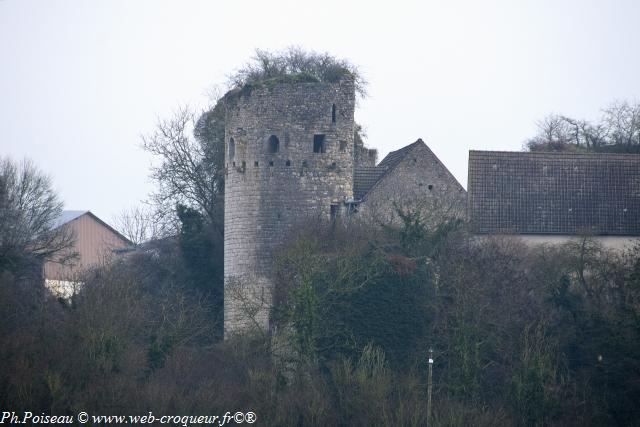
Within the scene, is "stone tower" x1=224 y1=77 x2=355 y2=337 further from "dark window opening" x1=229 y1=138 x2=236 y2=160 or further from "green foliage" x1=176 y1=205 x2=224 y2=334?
"green foliage" x1=176 y1=205 x2=224 y2=334

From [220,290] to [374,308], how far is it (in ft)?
28.5

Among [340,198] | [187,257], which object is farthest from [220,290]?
[340,198]

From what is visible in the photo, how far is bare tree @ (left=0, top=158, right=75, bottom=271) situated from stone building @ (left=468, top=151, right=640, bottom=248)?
49.2 ft

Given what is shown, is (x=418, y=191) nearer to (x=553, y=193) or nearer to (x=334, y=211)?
(x=334, y=211)

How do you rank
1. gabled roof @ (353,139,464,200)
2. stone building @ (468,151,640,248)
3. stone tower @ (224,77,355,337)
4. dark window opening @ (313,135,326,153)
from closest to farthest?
1. stone tower @ (224,77,355,337)
2. dark window opening @ (313,135,326,153)
3. gabled roof @ (353,139,464,200)
4. stone building @ (468,151,640,248)

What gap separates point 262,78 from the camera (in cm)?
4016

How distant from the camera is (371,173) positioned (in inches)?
1608

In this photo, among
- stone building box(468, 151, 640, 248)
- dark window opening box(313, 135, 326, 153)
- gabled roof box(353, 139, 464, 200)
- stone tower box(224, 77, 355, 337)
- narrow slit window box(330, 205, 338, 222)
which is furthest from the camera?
stone building box(468, 151, 640, 248)

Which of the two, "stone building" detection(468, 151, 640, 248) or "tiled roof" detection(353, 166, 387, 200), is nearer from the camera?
"tiled roof" detection(353, 166, 387, 200)

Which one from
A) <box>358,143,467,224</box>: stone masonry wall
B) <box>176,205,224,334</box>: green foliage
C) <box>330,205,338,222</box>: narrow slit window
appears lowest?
<box>176,205,224,334</box>: green foliage

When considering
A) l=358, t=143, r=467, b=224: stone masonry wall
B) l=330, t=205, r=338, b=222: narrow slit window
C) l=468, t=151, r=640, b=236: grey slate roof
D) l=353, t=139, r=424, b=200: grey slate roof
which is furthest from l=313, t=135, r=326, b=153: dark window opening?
l=468, t=151, r=640, b=236: grey slate roof

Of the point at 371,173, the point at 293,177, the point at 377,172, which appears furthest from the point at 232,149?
the point at 377,172

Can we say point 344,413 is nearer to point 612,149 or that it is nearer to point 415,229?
point 415,229

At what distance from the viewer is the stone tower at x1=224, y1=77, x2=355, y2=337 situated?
127 feet
